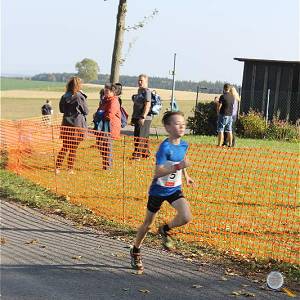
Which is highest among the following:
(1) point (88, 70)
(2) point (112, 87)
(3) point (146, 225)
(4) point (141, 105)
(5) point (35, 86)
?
(1) point (88, 70)

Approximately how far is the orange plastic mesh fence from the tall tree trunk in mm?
5095

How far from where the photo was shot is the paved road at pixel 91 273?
5.21 m

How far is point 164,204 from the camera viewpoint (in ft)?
29.0

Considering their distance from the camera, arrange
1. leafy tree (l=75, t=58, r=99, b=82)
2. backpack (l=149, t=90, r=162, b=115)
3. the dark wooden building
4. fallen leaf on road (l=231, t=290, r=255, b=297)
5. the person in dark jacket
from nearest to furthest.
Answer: fallen leaf on road (l=231, t=290, r=255, b=297), the person in dark jacket, backpack (l=149, t=90, r=162, b=115), the dark wooden building, leafy tree (l=75, t=58, r=99, b=82)

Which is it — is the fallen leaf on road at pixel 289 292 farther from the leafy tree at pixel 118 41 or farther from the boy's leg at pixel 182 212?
the leafy tree at pixel 118 41

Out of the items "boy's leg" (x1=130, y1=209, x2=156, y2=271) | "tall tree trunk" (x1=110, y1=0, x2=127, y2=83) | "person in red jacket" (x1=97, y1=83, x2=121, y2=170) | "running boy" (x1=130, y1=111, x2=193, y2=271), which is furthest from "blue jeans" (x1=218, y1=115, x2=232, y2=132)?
"boy's leg" (x1=130, y1=209, x2=156, y2=271)

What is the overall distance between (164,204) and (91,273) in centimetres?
316

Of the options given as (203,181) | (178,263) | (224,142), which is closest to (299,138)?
(224,142)

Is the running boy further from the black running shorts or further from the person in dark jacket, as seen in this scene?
the person in dark jacket

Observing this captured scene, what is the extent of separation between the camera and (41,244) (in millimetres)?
6828

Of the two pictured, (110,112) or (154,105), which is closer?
(110,112)

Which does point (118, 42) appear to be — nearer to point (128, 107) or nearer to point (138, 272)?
point (138, 272)

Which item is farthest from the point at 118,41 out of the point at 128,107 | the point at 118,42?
the point at 128,107

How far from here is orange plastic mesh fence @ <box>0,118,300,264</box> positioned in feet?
23.9
